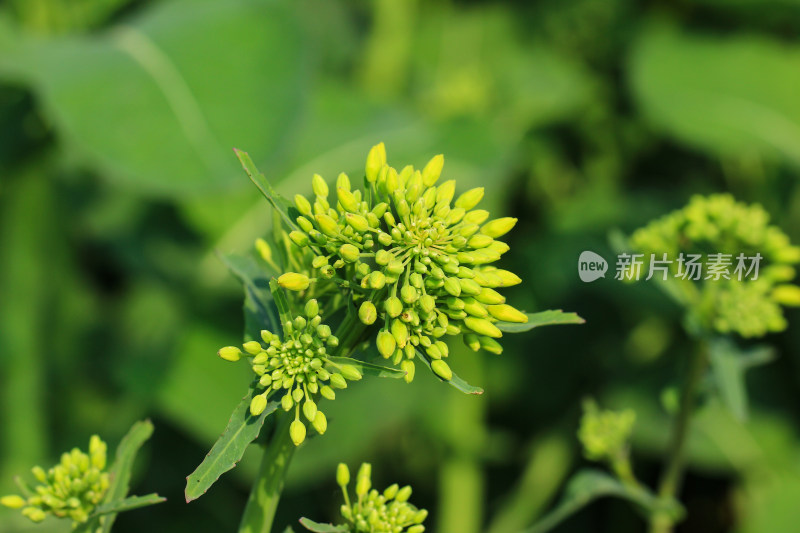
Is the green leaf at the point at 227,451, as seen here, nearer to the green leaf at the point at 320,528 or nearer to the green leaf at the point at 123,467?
the green leaf at the point at 320,528

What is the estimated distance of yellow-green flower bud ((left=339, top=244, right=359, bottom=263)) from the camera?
713 mm

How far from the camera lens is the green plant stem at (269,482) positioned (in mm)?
798

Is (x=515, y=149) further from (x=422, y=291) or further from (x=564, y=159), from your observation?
(x=422, y=291)

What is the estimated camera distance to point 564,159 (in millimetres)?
3244

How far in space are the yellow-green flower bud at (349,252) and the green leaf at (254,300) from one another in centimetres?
17

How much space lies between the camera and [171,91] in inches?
75.4

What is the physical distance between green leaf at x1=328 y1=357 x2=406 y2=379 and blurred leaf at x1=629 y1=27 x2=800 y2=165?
239 cm

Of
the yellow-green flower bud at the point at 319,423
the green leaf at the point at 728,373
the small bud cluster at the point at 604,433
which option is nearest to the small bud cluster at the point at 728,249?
the green leaf at the point at 728,373

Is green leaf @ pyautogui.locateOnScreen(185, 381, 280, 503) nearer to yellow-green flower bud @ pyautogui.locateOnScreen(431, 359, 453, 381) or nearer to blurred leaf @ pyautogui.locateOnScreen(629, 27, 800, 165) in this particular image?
yellow-green flower bud @ pyautogui.locateOnScreen(431, 359, 453, 381)

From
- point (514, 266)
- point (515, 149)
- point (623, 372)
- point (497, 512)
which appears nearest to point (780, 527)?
point (623, 372)

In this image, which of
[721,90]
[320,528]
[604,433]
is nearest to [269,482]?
[320,528]

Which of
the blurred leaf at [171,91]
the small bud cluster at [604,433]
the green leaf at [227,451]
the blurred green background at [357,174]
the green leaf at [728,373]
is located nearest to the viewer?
the green leaf at [227,451]

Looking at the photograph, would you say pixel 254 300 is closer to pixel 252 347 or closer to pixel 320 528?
pixel 252 347

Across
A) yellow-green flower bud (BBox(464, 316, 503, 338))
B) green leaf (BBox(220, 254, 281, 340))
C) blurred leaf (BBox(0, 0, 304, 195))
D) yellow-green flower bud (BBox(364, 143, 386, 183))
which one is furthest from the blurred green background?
yellow-green flower bud (BBox(464, 316, 503, 338))
